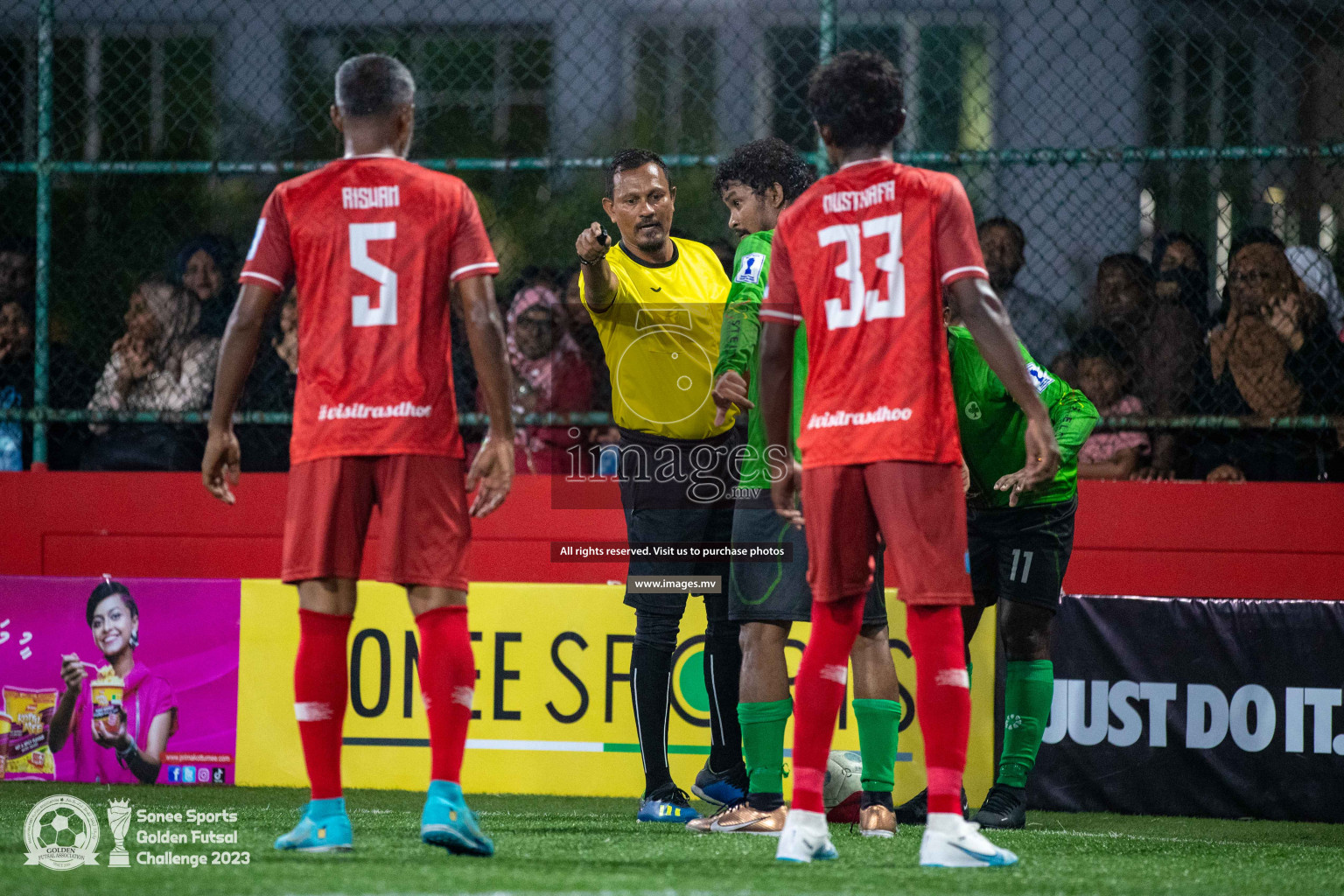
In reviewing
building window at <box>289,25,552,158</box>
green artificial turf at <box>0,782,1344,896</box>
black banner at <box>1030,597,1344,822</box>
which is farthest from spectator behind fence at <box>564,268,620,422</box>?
building window at <box>289,25,552,158</box>

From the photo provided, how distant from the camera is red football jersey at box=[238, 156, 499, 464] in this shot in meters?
3.67

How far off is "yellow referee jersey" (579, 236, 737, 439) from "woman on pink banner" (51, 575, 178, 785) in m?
2.44

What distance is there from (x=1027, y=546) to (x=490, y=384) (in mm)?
2246

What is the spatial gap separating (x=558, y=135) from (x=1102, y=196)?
374cm

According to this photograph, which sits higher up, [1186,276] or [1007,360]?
[1186,276]

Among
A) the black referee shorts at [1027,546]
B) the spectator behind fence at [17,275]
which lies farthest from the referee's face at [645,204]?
the spectator behind fence at [17,275]

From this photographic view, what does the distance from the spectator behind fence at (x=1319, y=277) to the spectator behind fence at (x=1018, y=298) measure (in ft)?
3.38

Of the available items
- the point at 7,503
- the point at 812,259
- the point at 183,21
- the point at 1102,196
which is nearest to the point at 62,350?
the point at 7,503

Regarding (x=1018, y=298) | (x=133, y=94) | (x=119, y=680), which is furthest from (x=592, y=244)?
(x=133, y=94)

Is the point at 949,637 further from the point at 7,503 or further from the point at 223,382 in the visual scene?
the point at 7,503

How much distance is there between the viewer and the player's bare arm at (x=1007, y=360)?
3635 millimetres

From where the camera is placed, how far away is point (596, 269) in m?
5.00

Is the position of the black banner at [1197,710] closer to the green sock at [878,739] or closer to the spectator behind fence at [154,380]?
the green sock at [878,739]

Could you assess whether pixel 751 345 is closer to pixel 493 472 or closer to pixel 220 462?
pixel 493 472
